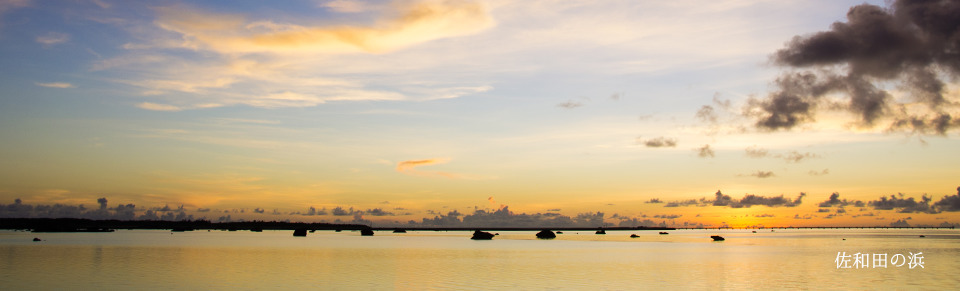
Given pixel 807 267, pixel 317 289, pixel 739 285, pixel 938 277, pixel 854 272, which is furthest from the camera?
pixel 807 267

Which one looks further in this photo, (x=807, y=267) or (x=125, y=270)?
(x=807, y=267)

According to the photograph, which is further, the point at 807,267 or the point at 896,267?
the point at 807,267

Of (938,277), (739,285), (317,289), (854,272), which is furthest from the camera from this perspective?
(854,272)

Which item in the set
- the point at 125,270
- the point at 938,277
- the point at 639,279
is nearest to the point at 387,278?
the point at 639,279

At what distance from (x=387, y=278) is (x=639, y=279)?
21.2m

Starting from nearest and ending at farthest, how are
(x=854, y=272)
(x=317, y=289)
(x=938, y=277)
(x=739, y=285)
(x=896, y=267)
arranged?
1. (x=317, y=289)
2. (x=739, y=285)
3. (x=938, y=277)
4. (x=854, y=272)
5. (x=896, y=267)

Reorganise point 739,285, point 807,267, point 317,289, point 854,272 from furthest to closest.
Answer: point 807,267 → point 854,272 → point 739,285 → point 317,289

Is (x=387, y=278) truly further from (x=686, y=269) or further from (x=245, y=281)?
(x=686, y=269)

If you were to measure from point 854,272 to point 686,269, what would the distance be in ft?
48.7

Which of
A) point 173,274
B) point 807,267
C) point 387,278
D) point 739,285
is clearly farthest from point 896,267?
point 173,274

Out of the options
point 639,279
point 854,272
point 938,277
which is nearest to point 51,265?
point 639,279

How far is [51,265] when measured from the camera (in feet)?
209

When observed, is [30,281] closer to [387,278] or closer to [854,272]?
[387,278]

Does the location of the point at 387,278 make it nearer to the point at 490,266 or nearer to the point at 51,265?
the point at 490,266
